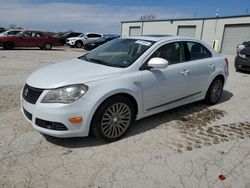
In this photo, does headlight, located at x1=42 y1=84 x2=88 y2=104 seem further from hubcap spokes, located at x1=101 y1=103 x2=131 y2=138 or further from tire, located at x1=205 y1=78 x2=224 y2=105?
tire, located at x1=205 y1=78 x2=224 y2=105

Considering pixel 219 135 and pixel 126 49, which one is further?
pixel 126 49

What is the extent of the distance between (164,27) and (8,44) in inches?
823

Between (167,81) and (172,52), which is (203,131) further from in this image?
(172,52)

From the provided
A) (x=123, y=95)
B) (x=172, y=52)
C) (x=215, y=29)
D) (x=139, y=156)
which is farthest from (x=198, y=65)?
(x=215, y=29)

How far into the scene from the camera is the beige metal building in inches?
918

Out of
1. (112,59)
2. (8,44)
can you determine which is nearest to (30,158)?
(112,59)

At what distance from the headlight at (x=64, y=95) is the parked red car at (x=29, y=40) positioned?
1625cm

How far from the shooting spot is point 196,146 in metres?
3.57

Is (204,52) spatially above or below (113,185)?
above

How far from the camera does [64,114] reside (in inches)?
122

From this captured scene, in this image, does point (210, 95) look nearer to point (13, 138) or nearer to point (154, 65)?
point (154, 65)

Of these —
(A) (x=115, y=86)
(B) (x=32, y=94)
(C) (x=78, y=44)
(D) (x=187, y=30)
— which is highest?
(A) (x=115, y=86)

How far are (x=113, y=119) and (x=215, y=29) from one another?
2551 cm

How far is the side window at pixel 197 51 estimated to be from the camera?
4.72 metres
